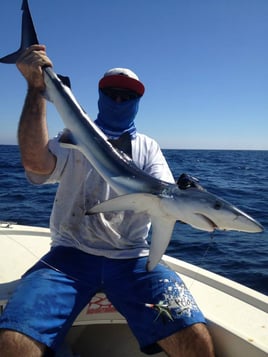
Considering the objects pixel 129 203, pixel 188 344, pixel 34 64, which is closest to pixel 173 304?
pixel 188 344

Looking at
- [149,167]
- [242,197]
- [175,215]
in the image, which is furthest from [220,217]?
[242,197]

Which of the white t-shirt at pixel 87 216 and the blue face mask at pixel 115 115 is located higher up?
the blue face mask at pixel 115 115

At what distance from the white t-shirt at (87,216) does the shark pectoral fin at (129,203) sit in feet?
2.55

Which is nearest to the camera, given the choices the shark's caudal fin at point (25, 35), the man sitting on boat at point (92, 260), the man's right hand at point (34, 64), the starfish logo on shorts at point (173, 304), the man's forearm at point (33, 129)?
the man sitting on boat at point (92, 260)

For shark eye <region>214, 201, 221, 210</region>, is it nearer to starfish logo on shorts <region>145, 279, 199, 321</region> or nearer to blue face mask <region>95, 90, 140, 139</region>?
starfish logo on shorts <region>145, 279, 199, 321</region>

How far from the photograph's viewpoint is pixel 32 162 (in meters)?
3.11

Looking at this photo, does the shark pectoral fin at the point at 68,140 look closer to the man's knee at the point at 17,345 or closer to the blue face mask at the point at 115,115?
the blue face mask at the point at 115,115

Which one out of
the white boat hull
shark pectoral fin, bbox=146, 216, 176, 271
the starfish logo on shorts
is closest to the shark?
shark pectoral fin, bbox=146, 216, 176, 271

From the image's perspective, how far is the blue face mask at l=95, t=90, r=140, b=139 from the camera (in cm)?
338

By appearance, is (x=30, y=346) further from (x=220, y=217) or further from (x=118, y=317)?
(x=220, y=217)

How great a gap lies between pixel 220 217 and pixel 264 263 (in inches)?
238

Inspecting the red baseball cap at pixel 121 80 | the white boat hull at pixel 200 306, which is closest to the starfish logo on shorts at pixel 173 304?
the white boat hull at pixel 200 306

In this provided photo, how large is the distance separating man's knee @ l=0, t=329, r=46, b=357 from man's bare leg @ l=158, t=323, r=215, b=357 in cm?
86

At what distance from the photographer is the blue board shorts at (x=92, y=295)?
2660 mm
